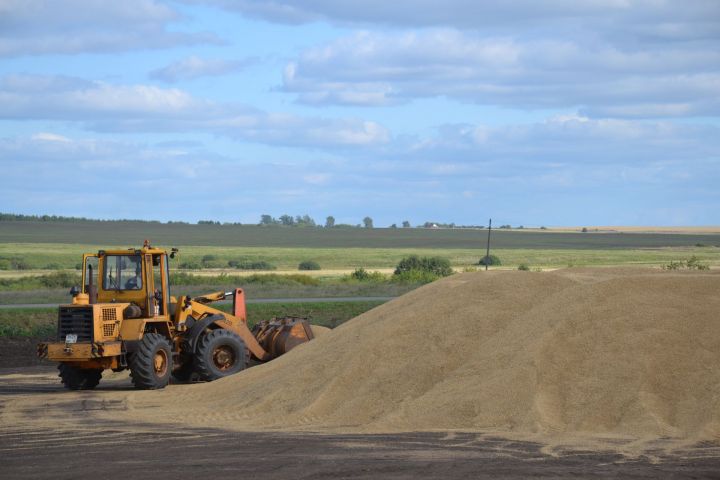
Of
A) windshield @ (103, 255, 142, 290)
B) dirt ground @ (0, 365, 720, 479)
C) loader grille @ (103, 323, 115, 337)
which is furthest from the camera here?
windshield @ (103, 255, 142, 290)

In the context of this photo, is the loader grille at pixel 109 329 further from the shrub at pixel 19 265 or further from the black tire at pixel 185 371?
the shrub at pixel 19 265

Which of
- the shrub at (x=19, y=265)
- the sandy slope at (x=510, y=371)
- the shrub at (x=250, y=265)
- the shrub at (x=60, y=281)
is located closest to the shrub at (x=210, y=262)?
the shrub at (x=250, y=265)

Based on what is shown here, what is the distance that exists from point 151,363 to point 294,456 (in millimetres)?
7843

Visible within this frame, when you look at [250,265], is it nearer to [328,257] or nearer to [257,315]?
[328,257]

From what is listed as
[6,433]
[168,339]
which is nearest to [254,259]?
[168,339]

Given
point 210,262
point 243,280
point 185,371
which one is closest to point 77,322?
point 185,371

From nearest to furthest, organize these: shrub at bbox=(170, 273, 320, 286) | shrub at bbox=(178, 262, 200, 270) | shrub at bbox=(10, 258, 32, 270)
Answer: shrub at bbox=(170, 273, 320, 286) < shrub at bbox=(10, 258, 32, 270) < shrub at bbox=(178, 262, 200, 270)

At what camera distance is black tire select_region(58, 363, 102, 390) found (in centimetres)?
2062

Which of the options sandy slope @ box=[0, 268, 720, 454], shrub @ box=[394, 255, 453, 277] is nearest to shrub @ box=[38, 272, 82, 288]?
shrub @ box=[394, 255, 453, 277]

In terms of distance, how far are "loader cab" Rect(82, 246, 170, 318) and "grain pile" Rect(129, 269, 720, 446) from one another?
5.85 ft

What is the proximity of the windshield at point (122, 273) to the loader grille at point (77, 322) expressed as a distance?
3.69 feet

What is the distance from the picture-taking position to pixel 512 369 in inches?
615

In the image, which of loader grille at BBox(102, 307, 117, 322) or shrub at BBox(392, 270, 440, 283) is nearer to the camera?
loader grille at BBox(102, 307, 117, 322)

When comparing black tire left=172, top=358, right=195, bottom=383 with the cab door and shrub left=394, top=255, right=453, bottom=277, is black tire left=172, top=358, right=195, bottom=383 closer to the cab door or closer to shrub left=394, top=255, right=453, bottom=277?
the cab door
